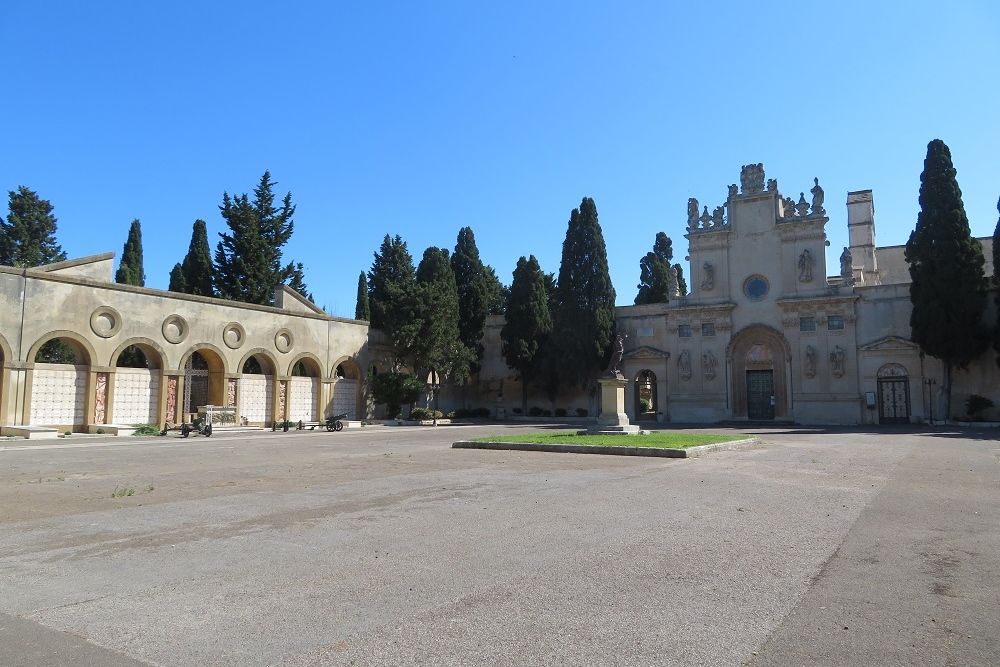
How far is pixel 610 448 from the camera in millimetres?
16062

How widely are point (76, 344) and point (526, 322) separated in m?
25.2

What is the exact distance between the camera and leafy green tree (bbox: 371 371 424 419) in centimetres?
3716

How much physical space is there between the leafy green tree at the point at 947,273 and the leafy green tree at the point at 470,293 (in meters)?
24.5

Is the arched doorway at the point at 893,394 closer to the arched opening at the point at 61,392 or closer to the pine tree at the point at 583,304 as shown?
the pine tree at the point at 583,304

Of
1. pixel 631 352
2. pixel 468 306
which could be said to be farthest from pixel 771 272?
pixel 468 306

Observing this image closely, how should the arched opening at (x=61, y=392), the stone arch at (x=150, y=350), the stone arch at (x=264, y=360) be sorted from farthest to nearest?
1. the stone arch at (x=264, y=360)
2. the stone arch at (x=150, y=350)
3. the arched opening at (x=61, y=392)

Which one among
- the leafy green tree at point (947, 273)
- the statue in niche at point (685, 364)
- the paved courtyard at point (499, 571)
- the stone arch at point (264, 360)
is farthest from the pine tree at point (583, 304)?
the paved courtyard at point (499, 571)

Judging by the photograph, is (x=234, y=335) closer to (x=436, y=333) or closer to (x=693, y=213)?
(x=436, y=333)

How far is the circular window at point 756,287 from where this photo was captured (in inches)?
1614

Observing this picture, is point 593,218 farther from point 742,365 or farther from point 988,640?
point 988,640

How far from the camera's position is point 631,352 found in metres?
43.2

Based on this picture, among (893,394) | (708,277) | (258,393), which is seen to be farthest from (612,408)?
(893,394)

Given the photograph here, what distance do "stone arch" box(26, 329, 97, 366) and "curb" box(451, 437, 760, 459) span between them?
1622 centimetres

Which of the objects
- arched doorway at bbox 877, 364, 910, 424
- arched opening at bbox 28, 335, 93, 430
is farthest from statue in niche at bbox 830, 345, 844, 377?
arched opening at bbox 28, 335, 93, 430
